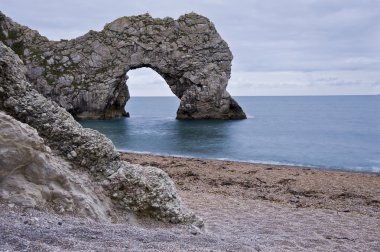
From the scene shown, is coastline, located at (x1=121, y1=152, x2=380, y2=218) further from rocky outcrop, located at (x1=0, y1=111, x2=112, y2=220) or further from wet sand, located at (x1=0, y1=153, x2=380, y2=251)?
rocky outcrop, located at (x1=0, y1=111, x2=112, y2=220)

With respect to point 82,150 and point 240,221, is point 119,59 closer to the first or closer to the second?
point 240,221

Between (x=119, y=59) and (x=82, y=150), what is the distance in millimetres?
64583

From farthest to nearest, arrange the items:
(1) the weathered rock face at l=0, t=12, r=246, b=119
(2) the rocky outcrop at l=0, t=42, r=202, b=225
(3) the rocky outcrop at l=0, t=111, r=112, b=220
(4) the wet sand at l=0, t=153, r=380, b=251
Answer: (1) the weathered rock face at l=0, t=12, r=246, b=119, (2) the rocky outcrop at l=0, t=42, r=202, b=225, (3) the rocky outcrop at l=0, t=111, r=112, b=220, (4) the wet sand at l=0, t=153, r=380, b=251

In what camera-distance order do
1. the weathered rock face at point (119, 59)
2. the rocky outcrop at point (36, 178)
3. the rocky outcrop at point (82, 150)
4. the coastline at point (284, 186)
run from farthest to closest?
the weathered rock face at point (119, 59) → the coastline at point (284, 186) → the rocky outcrop at point (82, 150) → the rocky outcrop at point (36, 178)

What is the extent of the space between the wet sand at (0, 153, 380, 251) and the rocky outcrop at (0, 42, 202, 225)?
15.0 inches

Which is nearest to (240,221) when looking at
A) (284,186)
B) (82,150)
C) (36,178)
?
(82,150)

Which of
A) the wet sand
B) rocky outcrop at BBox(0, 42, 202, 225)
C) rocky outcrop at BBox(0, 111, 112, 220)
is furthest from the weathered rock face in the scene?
rocky outcrop at BBox(0, 111, 112, 220)

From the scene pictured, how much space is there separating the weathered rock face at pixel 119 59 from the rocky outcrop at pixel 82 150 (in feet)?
206

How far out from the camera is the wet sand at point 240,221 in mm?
5953

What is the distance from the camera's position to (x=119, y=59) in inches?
2808

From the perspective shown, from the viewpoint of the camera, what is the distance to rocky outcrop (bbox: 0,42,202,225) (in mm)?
8453

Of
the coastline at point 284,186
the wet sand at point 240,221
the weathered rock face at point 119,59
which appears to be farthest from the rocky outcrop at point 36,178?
the weathered rock face at point 119,59

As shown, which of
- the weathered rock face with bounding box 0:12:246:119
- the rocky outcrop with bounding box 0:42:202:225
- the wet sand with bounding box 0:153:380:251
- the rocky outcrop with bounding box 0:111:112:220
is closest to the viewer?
the wet sand with bounding box 0:153:380:251

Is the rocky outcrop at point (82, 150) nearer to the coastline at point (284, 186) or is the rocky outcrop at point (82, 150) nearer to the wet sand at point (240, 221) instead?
the wet sand at point (240, 221)
